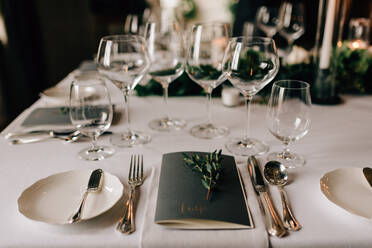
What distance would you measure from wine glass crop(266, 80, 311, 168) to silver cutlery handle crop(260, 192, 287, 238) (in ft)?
0.68

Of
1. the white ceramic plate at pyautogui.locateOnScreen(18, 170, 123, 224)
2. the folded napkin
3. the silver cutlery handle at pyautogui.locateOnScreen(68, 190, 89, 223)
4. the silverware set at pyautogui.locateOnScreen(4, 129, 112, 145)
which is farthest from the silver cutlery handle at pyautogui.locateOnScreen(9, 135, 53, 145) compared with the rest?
the folded napkin

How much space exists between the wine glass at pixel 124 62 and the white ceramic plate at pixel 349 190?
0.54 meters

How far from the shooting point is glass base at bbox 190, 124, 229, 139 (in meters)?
1.00

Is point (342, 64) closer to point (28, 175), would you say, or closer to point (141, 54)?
point (141, 54)

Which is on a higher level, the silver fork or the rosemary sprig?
the rosemary sprig

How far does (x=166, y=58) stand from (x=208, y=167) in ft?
1.71

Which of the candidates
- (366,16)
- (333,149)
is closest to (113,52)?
(333,149)

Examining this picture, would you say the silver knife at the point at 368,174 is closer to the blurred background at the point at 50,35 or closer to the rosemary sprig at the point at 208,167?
the rosemary sprig at the point at 208,167

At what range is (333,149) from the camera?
907 mm

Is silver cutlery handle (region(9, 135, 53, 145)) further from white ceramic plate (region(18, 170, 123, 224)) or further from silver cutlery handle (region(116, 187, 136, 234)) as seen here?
silver cutlery handle (region(116, 187, 136, 234))

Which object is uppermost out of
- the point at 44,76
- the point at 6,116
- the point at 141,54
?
the point at 141,54

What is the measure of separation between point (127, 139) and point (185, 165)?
0.29 metres

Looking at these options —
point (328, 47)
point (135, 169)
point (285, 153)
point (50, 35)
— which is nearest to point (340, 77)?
point (328, 47)

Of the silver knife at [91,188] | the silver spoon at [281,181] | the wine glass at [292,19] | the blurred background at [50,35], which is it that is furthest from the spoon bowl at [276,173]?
the blurred background at [50,35]
